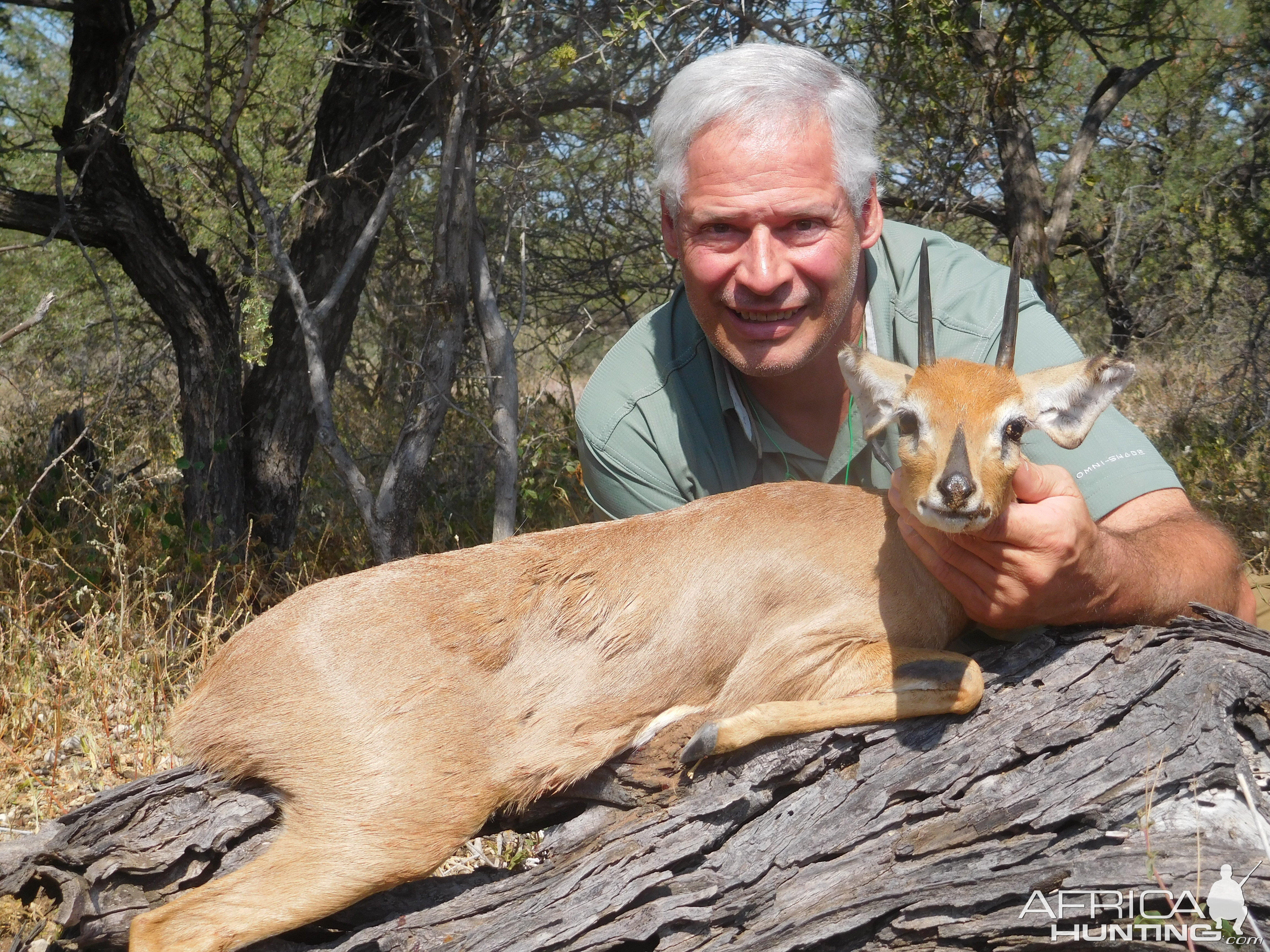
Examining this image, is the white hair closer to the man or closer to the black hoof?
the man

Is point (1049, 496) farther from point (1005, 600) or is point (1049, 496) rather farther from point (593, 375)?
point (593, 375)

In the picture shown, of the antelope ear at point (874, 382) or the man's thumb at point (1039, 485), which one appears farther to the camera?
the antelope ear at point (874, 382)

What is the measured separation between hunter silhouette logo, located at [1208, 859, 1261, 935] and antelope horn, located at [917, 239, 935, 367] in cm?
171

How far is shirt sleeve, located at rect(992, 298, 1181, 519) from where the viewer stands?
3969 mm

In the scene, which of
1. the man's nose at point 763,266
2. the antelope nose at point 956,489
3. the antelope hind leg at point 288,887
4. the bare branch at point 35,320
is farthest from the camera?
the bare branch at point 35,320

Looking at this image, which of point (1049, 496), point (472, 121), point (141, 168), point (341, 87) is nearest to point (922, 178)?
point (472, 121)

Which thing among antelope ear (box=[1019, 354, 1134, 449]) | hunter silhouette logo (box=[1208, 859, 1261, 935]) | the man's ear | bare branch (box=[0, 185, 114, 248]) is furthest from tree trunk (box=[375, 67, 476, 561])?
hunter silhouette logo (box=[1208, 859, 1261, 935])

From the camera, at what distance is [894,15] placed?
21.4ft

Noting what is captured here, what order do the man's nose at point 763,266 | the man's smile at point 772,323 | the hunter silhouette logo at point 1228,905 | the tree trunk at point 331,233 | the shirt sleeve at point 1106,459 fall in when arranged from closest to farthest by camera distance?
the hunter silhouette logo at point 1228,905 → the shirt sleeve at point 1106,459 → the man's nose at point 763,266 → the man's smile at point 772,323 → the tree trunk at point 331,233

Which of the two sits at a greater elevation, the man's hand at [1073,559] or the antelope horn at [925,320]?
the antelope horn at [925,320]

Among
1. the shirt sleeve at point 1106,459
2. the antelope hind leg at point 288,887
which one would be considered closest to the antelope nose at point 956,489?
the shirt sleeve at point 1106,459

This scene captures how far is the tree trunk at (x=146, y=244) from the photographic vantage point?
6398mm

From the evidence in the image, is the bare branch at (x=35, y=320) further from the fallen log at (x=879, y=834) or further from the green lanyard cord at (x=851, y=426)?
the green lanyard cord at (x=851, y=426)

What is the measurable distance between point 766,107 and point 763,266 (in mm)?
681
